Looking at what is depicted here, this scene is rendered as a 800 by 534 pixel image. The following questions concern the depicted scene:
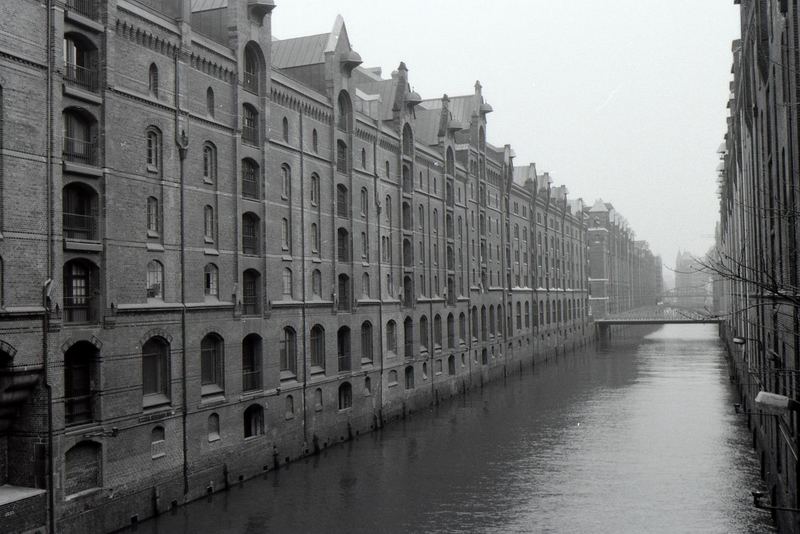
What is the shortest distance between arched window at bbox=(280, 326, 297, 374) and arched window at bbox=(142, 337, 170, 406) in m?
7.68

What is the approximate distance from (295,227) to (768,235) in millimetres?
19579

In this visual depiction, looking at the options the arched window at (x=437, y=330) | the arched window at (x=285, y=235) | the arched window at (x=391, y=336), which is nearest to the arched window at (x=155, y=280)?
the arched window at (x=285, y=235)

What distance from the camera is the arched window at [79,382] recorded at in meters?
22.4

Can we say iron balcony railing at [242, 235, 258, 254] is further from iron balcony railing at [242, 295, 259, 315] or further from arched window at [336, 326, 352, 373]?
arched window at [336, 326, 352, 373]

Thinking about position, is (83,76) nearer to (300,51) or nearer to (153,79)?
(153,79)

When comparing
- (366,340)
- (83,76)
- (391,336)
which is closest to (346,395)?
(366,340)

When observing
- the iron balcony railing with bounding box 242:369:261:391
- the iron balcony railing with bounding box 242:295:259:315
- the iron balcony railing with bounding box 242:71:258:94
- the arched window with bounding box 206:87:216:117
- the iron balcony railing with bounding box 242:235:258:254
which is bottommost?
the iron balcony railing with bounding box 242:369:261:391

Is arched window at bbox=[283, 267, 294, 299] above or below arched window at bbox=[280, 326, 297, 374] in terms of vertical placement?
above

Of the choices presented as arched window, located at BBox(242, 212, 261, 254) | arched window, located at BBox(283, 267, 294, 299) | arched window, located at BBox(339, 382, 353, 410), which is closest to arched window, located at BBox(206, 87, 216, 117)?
arched window, located at BBox(242, 212, 261, 254)

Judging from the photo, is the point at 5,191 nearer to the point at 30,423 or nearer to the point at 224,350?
the point at 30,423

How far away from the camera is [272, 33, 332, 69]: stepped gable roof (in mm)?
38719

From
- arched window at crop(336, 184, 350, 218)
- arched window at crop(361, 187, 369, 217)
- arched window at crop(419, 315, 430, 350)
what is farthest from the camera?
A: arched window at crop(419, 315, 430, 350)

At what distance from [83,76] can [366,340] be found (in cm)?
2243

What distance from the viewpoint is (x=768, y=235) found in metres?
22.2
